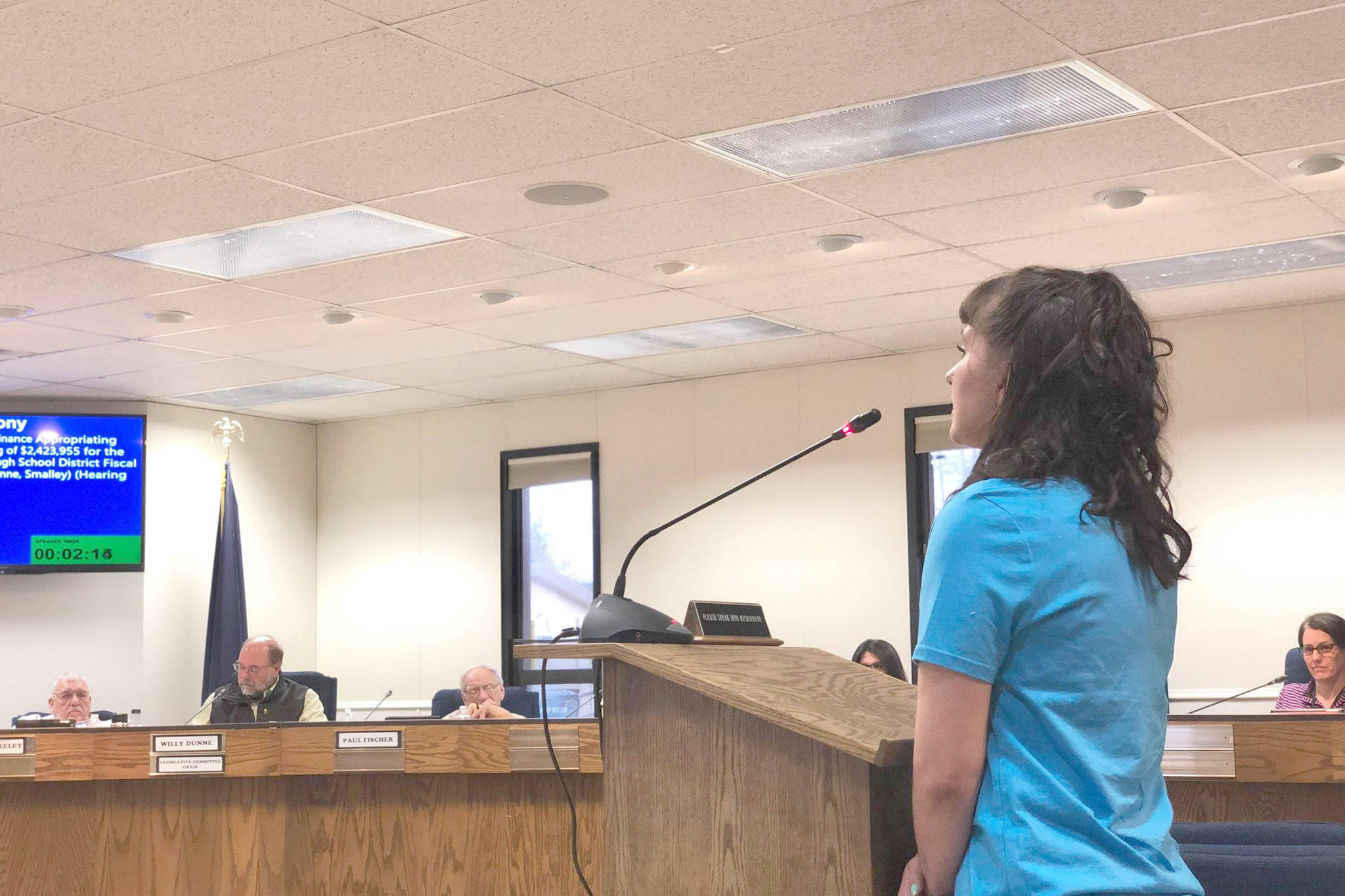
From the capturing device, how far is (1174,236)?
534 centimetres

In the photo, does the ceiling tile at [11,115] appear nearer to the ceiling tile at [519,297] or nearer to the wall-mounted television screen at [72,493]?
the ceiling tile at [519,297]

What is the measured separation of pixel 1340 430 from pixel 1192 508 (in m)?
0.74

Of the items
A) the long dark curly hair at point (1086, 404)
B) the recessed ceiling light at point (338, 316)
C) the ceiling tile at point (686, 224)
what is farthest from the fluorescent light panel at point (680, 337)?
the long dark curly hair at point (1086, 404)

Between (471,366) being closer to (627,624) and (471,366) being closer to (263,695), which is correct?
(263,695)

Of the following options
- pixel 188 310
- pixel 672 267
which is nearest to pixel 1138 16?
pixel 672 267

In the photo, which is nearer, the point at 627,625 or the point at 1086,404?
the point at 1086,404

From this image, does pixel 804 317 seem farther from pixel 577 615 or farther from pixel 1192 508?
pixel 577 615

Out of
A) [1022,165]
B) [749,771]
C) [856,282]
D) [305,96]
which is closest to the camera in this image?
[749,771]

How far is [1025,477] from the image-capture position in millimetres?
1287

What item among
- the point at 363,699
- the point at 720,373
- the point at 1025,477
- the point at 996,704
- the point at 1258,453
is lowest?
the point at 363,699

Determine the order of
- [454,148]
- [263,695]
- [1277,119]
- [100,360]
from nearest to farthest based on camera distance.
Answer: [1277,119] < [454,148] < [263,695] < [100,360]

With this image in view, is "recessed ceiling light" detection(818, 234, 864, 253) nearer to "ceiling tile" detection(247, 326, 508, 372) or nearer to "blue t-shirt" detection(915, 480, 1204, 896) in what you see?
"ceiling tile" detection(247, 326, 508, 372)

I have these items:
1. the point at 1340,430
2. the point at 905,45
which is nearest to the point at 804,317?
the point at 1340,430

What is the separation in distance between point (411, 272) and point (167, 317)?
1.46 m
